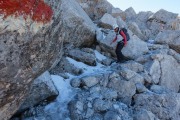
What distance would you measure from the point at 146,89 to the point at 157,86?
1138 millimetres

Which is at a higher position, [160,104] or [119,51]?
[119,51]

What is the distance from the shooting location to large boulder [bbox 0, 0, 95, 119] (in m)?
7.25

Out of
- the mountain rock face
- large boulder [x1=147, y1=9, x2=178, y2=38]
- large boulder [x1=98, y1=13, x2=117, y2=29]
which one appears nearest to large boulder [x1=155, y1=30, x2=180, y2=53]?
the mountain rock face

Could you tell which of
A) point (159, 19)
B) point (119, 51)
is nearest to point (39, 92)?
point (119, 51)

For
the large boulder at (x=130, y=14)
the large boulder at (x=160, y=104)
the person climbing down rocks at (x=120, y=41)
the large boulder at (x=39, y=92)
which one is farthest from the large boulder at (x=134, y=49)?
the large boulder at (x=130, y=14)

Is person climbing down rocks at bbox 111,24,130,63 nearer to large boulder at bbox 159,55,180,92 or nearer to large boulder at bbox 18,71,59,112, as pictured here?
large boulder at bbox 159,55,180,92

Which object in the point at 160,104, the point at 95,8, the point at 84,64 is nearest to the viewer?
the point at 160,104

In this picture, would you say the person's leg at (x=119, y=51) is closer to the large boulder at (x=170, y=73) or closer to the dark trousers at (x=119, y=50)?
the dark trousers at (x=119, y=50)

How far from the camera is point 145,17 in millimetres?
30703

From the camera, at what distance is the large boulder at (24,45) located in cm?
725

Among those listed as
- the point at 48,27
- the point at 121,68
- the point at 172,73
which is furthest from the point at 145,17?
the point at 48,27

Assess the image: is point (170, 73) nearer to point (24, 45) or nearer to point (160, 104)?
point (160, 104)

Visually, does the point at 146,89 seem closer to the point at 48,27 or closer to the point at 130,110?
the point at 130,110

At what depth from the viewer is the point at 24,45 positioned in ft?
25.3
